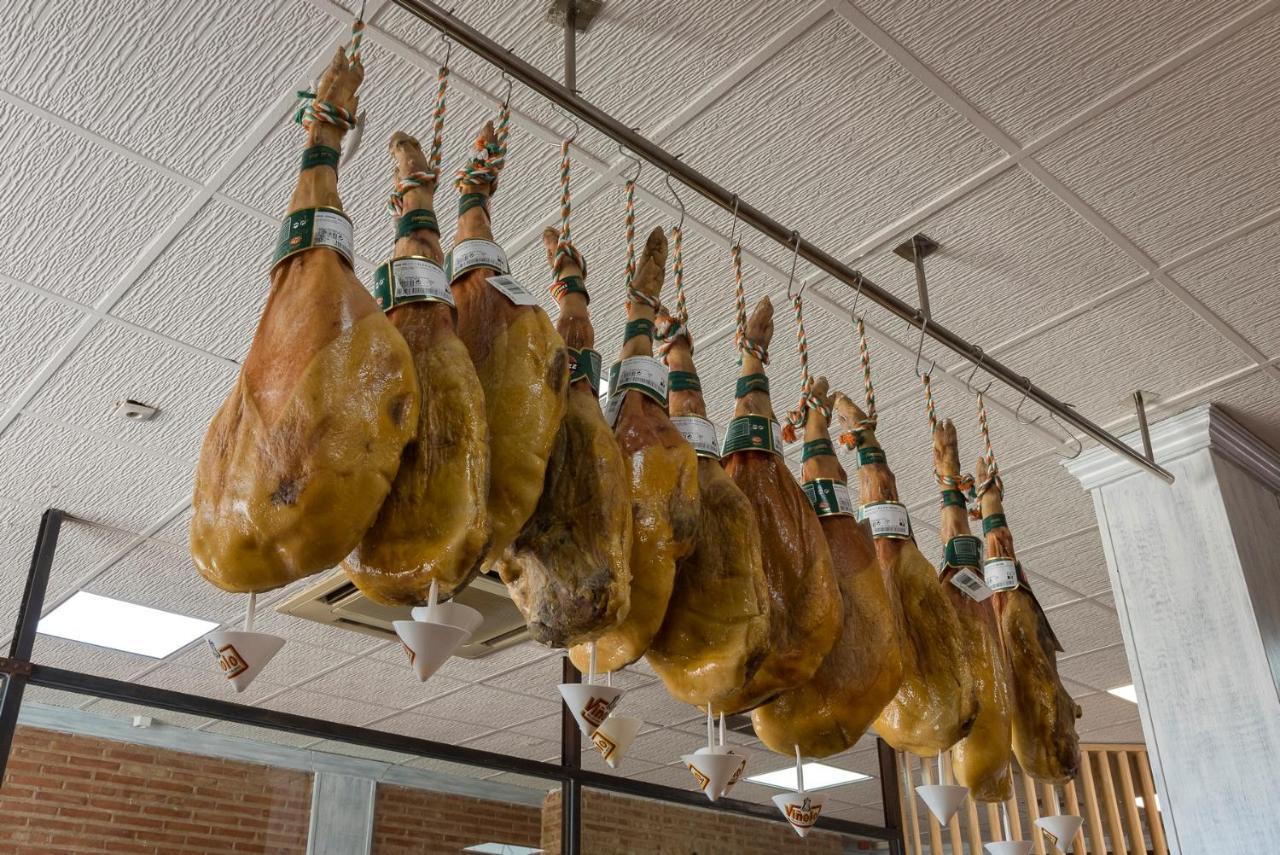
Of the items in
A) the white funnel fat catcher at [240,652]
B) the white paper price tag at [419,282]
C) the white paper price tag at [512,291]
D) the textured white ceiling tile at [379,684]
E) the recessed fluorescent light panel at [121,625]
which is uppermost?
the recessed fluorescent light panel at [121,625]

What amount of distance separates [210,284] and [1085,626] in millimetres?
3990

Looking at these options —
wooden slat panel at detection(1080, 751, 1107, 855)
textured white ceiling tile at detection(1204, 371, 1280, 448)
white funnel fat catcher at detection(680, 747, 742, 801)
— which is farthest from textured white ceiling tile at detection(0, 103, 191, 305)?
wooden slat panel at detection(1080, 751, 1107, 855)

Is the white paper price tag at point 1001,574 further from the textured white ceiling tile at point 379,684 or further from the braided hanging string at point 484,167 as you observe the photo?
the textured white ceiling tile at point 379,684

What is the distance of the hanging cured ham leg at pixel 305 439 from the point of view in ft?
2.78

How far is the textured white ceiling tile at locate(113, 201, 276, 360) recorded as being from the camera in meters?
2.48

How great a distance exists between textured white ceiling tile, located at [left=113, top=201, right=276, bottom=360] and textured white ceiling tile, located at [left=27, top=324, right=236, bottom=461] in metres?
0.10

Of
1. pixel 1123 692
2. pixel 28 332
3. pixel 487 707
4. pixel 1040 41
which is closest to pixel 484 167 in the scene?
pixel 1040 41

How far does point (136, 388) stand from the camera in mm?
3064

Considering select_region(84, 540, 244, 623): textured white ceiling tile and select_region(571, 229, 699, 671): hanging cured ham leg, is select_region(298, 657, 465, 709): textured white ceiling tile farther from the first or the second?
select_region(571, 229, 699, 671): hanging cured ham leg

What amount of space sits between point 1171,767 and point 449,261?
8.72 ft

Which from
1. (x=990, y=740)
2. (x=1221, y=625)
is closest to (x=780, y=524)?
(x=990, y=740)

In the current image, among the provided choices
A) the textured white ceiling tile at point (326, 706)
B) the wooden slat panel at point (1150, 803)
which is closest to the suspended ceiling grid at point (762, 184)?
the textured white ceiling tile at point (326, 706)

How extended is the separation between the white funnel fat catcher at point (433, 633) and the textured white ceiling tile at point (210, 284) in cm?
175

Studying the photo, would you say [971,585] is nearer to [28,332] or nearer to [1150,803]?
[28,332]
